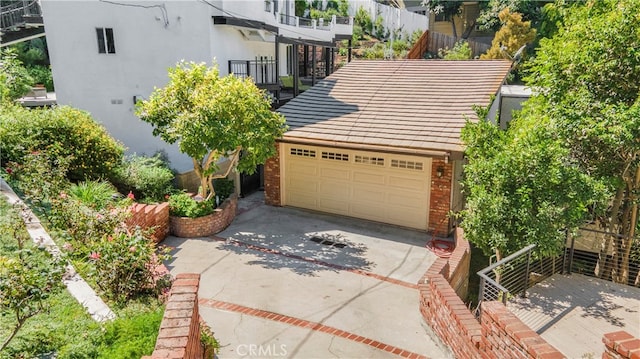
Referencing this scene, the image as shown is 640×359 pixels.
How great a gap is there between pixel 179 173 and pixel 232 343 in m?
8.83

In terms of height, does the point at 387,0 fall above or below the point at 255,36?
above

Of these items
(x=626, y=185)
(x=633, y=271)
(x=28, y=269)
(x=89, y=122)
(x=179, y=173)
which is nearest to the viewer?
(x=28, y=269)

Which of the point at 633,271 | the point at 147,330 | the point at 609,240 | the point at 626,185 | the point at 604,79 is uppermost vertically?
the point at 604,79

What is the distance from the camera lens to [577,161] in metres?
9.12

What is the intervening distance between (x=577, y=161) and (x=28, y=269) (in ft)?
32.0

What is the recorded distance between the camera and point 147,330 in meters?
5.15

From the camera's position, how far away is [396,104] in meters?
13.6

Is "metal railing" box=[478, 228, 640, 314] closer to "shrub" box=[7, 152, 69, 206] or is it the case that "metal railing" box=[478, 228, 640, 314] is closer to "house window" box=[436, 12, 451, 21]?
"shrub" box=[7, 152, 69, 206]

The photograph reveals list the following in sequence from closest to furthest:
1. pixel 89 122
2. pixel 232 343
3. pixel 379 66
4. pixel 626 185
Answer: pixel 232 343, pixel 626 185, pixel 89 122, pixel 379 66

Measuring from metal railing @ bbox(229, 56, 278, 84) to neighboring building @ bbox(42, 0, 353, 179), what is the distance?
7 centimetres

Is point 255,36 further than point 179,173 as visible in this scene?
Yes

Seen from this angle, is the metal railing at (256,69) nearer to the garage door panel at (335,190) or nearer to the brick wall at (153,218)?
the garage door panel at (335,190)

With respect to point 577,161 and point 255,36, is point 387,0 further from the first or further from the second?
point 577,161

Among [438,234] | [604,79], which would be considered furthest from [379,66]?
[604,79]
